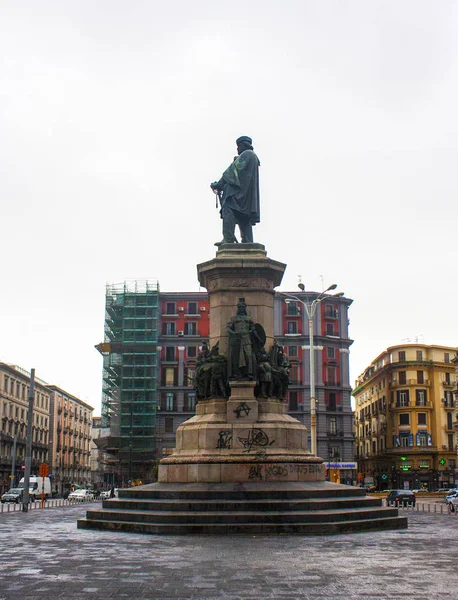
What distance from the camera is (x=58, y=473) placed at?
108062mm

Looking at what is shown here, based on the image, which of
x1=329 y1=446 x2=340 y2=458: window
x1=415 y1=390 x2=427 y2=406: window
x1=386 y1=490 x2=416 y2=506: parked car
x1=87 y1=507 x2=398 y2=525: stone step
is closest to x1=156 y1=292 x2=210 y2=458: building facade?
x1=329 y1=446 x2=340 y2=458: window

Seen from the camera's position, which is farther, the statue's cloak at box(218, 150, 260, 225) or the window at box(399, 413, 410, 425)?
the window at box(399, 413, 410, 425)

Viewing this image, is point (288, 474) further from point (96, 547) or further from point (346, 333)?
point (346, 333)

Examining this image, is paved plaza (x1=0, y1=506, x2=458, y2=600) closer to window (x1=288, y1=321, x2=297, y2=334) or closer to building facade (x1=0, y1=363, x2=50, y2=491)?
window (x1=288, y1=321, x2=297, y2=334)

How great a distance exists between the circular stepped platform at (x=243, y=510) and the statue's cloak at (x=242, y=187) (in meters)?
8.87

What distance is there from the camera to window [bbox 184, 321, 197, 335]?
82.2 m

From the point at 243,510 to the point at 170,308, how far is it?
67206 mm

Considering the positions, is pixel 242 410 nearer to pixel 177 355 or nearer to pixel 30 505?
pixel 30 505

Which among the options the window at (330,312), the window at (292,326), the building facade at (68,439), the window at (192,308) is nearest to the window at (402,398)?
the window at (330,312)

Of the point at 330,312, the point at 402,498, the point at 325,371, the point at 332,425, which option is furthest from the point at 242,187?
the point at 330,312

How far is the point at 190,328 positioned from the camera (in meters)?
82.5

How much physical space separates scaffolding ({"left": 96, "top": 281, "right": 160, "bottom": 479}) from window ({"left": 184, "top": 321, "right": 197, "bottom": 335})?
12.7 feet

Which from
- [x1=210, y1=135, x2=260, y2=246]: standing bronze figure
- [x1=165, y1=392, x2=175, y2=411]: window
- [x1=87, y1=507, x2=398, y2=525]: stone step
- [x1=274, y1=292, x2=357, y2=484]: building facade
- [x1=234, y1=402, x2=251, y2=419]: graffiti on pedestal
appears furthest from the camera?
[x1=165, y1=392, x2=175, y2=411]: window

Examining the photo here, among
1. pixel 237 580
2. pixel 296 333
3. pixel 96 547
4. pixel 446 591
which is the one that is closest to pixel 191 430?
pixel 96 547
